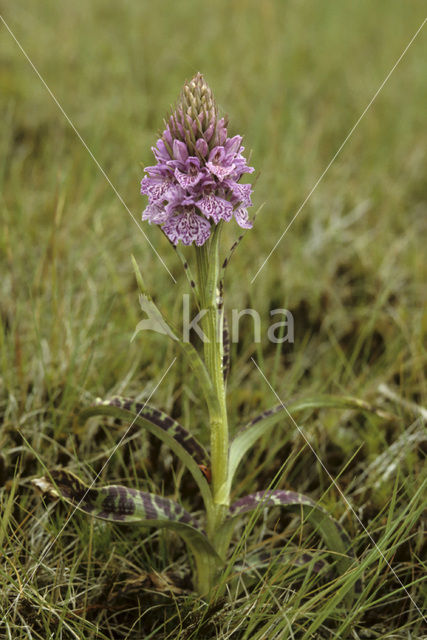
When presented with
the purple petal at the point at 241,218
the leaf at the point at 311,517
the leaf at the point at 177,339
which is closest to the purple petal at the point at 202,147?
the purple petal at the point at 241,218

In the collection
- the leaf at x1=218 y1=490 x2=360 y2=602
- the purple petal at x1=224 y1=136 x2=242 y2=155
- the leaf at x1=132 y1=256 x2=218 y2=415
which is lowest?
the leaf at x1=218 y1=490 x2=360 y2=602

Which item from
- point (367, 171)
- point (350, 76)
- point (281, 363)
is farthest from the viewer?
point (350, 76)

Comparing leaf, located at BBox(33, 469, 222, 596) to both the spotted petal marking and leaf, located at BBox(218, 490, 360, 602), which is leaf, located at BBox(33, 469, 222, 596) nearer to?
the spotted petal marking

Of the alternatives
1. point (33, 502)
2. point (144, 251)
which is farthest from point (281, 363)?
point (33, 502)

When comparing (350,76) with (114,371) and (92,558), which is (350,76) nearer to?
(114,371)

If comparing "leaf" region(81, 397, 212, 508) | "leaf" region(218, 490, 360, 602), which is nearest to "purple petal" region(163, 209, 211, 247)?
"leaf" region(81, 397, 212, 508)

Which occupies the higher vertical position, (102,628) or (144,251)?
(144,251)
